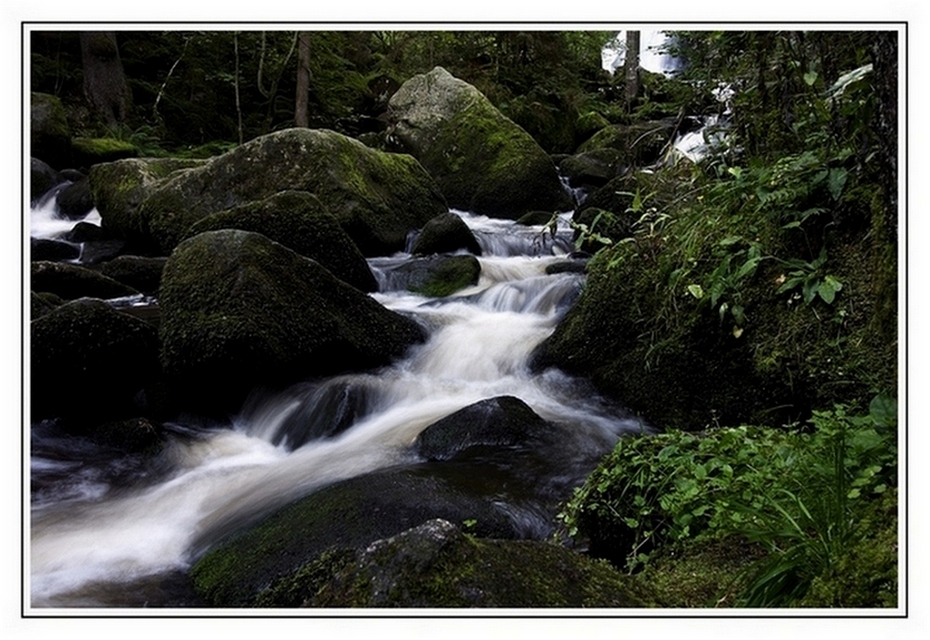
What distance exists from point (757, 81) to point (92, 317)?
4946 millimetres

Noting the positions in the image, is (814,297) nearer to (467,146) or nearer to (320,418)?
(320,418)

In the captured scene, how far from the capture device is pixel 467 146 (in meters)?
13.5

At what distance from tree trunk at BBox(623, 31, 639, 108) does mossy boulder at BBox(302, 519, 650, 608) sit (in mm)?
12241

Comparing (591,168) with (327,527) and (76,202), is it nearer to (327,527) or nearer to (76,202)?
(76,202)

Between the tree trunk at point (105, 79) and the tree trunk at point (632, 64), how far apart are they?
1230 cm

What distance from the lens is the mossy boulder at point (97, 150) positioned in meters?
14.4

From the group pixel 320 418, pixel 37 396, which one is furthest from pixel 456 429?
pixel 37 396

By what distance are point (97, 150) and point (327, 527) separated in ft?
47.8

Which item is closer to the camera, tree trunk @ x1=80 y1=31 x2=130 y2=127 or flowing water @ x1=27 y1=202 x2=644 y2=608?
flowing water @ x1=27 y1=202 x2=644 y2=608

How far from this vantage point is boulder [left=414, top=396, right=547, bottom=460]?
417 centimetres

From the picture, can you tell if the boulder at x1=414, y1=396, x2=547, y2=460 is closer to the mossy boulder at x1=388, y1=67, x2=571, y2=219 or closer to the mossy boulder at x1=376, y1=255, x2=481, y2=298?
the mossy boulder at x1=376, y1=255, x2=481, y2=298

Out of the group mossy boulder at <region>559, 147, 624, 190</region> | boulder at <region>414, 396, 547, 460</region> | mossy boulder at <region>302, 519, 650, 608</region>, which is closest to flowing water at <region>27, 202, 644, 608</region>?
boulder at <region>414, 396, 547, 460</region>

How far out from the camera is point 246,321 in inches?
197

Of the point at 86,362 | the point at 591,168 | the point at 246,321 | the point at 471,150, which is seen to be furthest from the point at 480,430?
the point at 591,168
